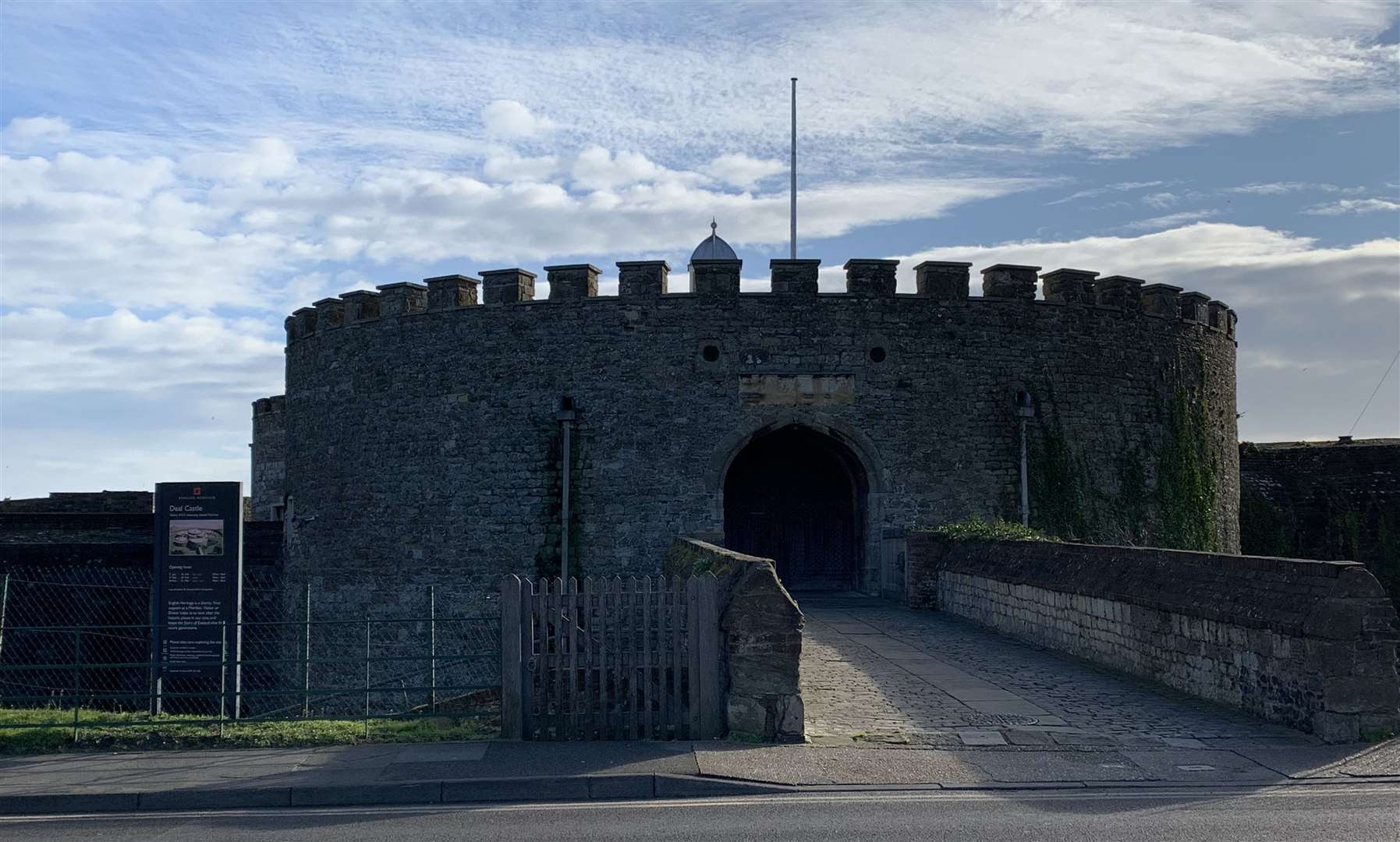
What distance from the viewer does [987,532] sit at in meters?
18.6

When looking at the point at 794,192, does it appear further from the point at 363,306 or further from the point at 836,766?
the point at 836,766

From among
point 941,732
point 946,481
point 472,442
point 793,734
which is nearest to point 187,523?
point 793,734

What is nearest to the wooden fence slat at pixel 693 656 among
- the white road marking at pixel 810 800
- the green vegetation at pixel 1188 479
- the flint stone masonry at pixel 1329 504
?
the white road marking at pixel 810 800

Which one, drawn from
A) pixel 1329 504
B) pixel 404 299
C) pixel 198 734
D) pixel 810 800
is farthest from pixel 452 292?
pixel 1329 504

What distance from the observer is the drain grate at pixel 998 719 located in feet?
33.1

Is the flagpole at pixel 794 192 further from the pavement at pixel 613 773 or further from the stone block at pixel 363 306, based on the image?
the pavement at pixel 613 773

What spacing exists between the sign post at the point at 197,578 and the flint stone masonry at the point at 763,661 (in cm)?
479

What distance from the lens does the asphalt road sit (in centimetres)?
708

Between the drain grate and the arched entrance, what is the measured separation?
1303cm

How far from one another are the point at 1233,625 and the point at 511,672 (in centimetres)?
601

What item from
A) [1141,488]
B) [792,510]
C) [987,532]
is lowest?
[987,532]

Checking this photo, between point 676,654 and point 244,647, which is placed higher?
point 676,654

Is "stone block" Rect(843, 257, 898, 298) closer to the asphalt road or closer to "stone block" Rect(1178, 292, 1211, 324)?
"stone block" Rect(1178, 292, 1211, 324)

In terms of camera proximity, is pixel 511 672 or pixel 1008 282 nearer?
pixel 511 672
